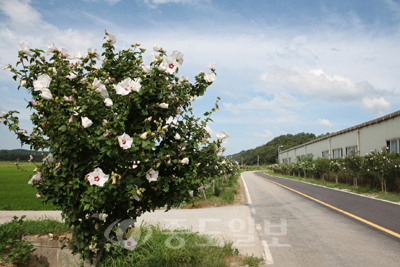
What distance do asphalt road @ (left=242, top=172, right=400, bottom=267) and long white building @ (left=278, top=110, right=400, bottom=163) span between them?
10863mm

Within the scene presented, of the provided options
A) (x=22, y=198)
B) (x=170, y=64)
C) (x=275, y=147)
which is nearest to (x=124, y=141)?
(x=170, y=64)

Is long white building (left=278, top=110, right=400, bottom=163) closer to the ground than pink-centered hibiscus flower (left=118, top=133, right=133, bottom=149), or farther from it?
farther from it

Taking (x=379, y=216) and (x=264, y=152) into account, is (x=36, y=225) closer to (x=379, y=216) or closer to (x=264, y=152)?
(x=379, y=216)

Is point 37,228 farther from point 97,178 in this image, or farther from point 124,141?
point 124,141

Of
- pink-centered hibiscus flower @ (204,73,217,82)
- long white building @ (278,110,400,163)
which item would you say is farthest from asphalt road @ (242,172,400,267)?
long white building @ (278,110,400,163)

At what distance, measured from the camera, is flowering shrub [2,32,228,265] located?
9.44 feet

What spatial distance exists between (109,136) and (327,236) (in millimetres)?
6013

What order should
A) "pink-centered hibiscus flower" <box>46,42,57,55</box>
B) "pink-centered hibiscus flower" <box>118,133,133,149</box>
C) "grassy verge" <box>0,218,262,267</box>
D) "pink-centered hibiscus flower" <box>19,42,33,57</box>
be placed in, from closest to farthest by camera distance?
"pink-centered hibiscus flower" <box>118,133,133,149</box>, "pink-centered hibiscus flower" <box>19,42,33,57</box>, "pink-centered hibiscus flower" <box>46,42,57,55</box>, "grassy verge" <box>0,218,262,267</box>

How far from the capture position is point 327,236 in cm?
698

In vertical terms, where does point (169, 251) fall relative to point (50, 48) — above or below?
below

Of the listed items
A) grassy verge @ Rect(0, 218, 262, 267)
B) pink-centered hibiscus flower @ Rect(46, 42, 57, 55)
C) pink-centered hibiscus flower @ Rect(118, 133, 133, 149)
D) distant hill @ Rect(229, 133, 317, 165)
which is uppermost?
distant hill @ Rect(229, 133, 317, 165)

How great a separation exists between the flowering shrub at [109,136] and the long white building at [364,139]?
803 inches

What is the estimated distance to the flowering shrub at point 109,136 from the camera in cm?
288

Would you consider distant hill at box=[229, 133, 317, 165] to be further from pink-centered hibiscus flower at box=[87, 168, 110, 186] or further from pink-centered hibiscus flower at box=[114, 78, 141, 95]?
pink-centered hibiscus flower at box=[87, 168, 110, 186]
